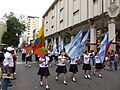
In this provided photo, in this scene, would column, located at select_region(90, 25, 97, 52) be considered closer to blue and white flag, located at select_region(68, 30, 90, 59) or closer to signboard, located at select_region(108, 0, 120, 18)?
signboard, located at select_region(108, 0, 120, 18)

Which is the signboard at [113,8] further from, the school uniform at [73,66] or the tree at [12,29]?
the tree at [12,29]

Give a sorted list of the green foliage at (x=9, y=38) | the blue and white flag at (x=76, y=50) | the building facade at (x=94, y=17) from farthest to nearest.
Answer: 1. the green foliage at (x=9, y=38)
2. the building facade at (x=94, y=17)
3. the blue and white flag at (x=76, y=50)

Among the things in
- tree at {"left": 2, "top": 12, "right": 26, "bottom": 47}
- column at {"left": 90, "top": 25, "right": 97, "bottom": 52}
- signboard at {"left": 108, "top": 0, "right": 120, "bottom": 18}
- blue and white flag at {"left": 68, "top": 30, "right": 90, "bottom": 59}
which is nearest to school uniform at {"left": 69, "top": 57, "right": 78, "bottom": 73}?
blue and white flag at {"left": 68, "top": 30, "right": 90, "bottom": 59}

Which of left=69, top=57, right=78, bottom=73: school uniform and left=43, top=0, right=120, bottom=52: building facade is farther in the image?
left=43, top=0, right=120, bottom=52: building facade

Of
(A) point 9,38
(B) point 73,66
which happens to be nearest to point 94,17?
(B) point 73,66

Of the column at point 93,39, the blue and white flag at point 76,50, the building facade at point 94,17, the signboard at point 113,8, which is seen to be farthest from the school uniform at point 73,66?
the column at point 93,39

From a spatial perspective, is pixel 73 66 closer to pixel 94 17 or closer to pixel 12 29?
pixel 94 17

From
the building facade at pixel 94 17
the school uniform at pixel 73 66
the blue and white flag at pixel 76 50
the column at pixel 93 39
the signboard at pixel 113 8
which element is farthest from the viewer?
the column at pixel 93 39

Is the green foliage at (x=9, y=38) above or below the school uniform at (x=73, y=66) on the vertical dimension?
above

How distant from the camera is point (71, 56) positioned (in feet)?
41.5

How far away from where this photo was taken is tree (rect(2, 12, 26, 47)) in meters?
69.1

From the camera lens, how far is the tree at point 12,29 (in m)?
69.1

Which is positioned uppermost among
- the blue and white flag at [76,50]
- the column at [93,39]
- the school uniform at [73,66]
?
the column at [93,39]

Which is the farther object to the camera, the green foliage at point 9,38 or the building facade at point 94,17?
the green foliage at point 9,38
